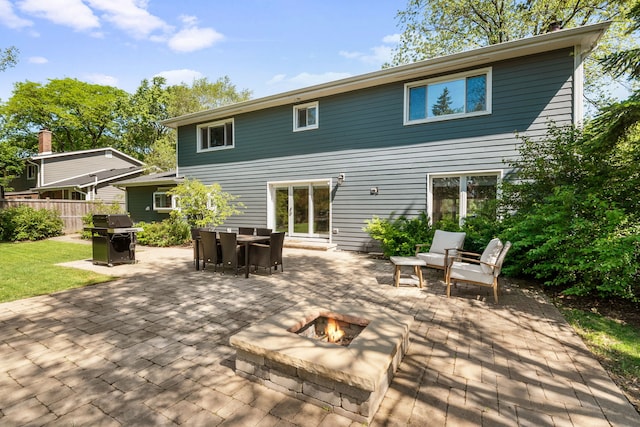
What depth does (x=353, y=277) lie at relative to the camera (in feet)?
20.8

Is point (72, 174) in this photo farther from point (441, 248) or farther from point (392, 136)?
point (441, 248)

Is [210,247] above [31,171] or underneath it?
underneath

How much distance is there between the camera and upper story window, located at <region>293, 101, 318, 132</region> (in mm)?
10250

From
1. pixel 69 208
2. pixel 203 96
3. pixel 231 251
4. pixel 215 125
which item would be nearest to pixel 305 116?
pixel 215 125

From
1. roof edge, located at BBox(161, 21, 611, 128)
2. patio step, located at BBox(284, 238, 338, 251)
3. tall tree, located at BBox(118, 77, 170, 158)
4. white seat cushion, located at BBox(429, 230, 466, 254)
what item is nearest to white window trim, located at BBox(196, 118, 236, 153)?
roof edge, located at BBox(161, 21, 611, 128)

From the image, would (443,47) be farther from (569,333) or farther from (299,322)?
(299,322)

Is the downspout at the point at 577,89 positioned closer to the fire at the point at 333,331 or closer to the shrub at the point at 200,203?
the fire at the point at 333,331

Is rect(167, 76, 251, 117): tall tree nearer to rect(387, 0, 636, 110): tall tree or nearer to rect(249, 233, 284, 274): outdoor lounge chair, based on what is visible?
rect(387, 0, 636, 110): tall tree

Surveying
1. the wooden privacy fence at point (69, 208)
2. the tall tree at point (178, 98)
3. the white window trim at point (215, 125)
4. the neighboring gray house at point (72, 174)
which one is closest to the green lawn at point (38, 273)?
the wooden privacy fence at point (69, 208)

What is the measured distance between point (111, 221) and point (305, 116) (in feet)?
21.3

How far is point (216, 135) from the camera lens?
41.1 feet

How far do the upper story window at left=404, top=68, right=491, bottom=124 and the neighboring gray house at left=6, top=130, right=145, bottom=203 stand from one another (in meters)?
17.2

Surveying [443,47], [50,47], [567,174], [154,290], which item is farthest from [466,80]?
[50,47]

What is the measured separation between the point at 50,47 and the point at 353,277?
1754 centimetres
